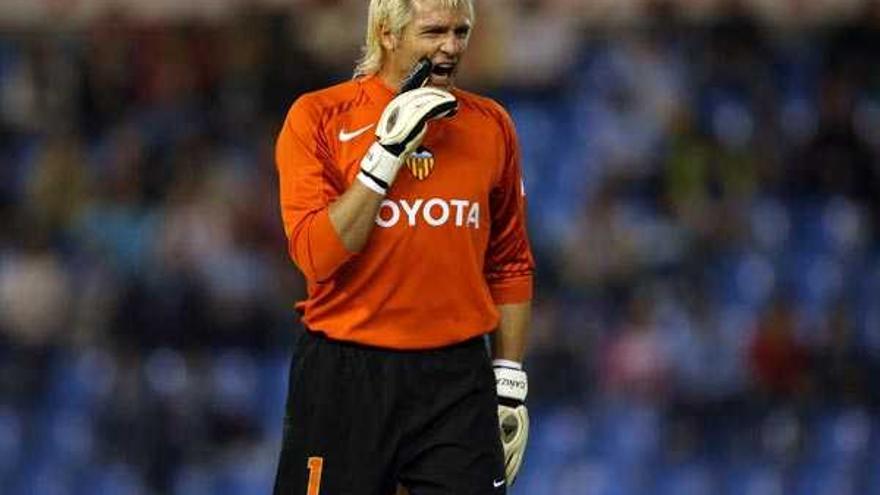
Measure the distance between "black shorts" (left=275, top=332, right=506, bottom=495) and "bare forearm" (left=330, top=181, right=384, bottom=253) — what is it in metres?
0.31

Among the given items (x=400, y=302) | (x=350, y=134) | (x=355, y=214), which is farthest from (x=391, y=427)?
(x=350, y=134)

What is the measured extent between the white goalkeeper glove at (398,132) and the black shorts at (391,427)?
1.41ft

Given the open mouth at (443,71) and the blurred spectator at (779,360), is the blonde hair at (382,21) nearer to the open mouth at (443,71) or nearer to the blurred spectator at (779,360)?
the open mouth at (443,71)

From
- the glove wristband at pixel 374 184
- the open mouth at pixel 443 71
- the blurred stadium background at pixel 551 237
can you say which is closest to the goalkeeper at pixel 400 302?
the open mouth at pixel 443 71

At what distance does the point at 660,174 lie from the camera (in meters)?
9.97

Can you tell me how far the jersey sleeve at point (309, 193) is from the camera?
4.08m

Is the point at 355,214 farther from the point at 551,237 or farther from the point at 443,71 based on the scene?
the point at 551,237

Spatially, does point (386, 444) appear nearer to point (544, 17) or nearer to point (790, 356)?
point (790, 356)

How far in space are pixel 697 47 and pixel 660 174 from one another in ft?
2.66

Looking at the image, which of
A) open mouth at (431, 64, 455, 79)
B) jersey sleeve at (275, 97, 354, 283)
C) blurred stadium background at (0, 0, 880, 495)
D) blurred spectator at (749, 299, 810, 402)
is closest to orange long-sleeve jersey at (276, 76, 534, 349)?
jersey sleeve at (275, 97, 354, 283)

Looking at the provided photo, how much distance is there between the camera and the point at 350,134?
14.0 ft

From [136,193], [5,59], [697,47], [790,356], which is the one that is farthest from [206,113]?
[790,356]

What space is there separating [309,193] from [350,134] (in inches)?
7.0

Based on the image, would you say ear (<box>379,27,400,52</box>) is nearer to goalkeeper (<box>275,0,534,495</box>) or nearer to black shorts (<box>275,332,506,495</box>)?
goalkeeper (<box>275,0,534,495</box>)
